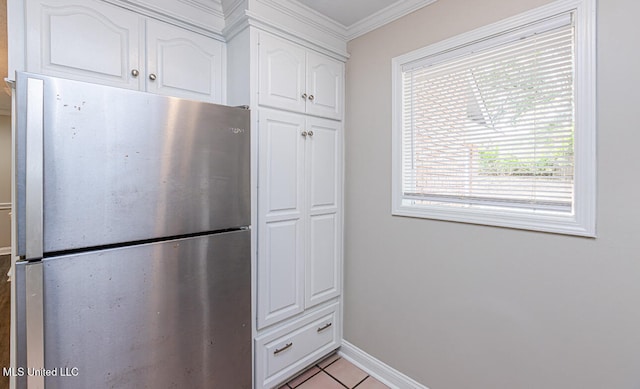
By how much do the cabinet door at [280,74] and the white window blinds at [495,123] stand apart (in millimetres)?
647

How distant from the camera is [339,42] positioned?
6.36 feet

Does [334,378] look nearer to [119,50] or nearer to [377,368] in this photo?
[377,368]

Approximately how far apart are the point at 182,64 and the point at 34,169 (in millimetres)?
925

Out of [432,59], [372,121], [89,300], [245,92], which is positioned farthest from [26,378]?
[432,59]

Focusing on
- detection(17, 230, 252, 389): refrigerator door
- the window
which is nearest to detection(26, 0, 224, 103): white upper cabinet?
detection(17, 230, 252, 389): refrigerator door

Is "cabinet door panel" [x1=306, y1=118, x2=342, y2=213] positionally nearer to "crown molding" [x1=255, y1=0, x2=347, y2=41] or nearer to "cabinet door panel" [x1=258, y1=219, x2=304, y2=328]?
"cabinet door panel" [x1=258, y1=219, x2=304, y2=328]

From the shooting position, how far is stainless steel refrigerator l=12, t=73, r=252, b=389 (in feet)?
2.85

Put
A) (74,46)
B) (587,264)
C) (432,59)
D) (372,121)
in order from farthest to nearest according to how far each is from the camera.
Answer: (372,121) → (432,59) → (74,46) → (587,264)

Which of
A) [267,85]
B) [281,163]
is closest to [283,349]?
[281,163]

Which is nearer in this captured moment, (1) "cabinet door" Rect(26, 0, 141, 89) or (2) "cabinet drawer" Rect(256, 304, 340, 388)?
(1) "cabinet door" Rect(26, 0, 141, 89)

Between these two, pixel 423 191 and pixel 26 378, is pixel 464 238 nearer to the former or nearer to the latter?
pixel 423 191

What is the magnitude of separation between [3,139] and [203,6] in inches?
214

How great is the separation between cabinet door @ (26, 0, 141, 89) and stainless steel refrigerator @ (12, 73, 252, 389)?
1.49ft

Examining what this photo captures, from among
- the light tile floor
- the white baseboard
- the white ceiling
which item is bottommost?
the light tile floor
